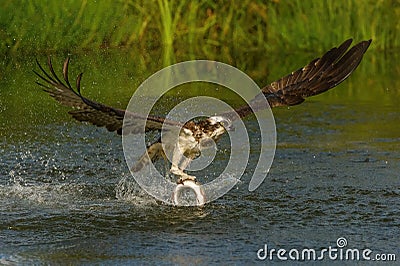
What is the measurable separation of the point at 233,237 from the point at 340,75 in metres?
1.66

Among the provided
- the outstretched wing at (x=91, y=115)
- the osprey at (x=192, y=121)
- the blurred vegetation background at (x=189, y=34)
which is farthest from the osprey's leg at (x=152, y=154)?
the blurred vegetation background at (x=189, y=34)

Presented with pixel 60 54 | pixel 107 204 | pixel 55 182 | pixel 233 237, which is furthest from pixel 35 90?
pixel 233 237

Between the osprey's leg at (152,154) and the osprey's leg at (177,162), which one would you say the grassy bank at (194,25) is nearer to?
the osprey's leg at (152,154)

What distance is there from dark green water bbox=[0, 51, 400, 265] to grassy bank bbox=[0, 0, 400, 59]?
4.41m

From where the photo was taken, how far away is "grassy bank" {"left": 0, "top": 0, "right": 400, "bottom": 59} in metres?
17.2

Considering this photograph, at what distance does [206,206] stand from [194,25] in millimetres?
10716

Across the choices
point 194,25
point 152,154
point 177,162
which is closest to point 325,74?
point 177,162

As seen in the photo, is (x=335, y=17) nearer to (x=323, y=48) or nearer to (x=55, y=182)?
(x=323, y=48)

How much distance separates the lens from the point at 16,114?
12.0 m

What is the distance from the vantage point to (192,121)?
7.90 m

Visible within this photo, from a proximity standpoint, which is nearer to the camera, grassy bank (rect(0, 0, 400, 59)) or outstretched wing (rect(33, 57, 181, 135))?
outstretched wing (rect(33, 57, 181, 135))

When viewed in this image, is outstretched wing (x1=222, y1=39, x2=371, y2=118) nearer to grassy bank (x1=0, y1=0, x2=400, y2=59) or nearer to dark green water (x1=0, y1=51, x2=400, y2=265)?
dark green water (x1=0, y1=51, x2=400, y2=265)

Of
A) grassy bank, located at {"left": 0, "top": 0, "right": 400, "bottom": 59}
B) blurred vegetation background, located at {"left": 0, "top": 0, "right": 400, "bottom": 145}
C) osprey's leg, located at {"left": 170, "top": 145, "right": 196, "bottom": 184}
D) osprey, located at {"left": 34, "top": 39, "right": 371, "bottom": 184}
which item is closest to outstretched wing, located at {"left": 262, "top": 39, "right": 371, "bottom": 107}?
osprey, located at {"left": 34, "top": 39, "right": 371, "bottom": 184}

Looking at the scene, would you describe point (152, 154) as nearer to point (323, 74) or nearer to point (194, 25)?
point (323, 74)
